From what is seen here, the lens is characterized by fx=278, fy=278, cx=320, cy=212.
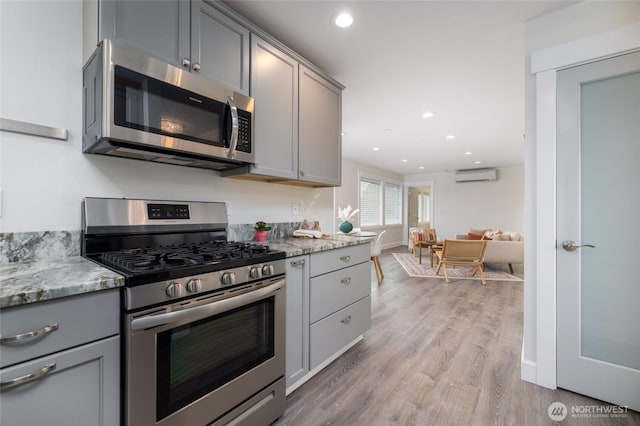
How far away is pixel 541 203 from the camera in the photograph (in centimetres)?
185

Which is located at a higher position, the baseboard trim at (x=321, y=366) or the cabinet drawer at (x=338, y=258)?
the cabinet drawer at (x=338, y=258)

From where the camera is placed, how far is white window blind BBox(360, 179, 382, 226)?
7.79m

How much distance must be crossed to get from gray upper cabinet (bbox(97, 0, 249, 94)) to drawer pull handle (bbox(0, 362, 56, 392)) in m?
1.31

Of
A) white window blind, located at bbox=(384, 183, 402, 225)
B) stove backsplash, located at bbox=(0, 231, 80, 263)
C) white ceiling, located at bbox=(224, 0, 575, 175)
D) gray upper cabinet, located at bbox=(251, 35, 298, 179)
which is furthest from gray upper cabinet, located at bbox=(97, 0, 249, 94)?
white window blind, located at bbox=(384, 183, 402, 225)

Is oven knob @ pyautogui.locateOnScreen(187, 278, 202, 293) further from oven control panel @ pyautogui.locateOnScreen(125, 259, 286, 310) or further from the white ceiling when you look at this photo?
the white ceiling

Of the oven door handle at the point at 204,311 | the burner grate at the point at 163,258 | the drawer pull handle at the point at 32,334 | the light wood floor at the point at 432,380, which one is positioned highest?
the burner grate at the point at 163,258

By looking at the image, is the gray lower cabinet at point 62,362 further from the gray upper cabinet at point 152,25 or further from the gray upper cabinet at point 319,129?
the gray upper cabinet at point 319,129

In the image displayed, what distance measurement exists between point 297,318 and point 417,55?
2285 mm

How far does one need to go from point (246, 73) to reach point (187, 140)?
26.1 inches

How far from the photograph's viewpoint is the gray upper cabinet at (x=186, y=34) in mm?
1265

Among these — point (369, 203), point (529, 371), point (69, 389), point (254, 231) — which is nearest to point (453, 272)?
point (369, 203)

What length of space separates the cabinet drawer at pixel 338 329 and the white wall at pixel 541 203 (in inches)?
45.6

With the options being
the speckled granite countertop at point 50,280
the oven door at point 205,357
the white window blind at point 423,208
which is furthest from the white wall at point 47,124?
the white window blind at point 423,208

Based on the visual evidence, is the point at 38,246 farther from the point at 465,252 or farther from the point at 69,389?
the point at 465,252
